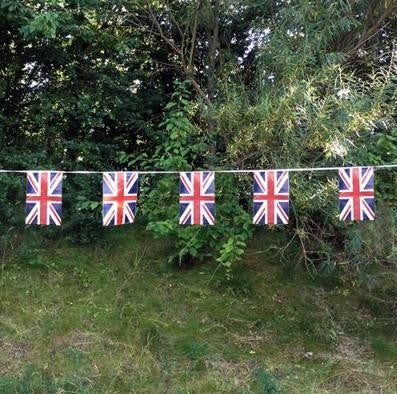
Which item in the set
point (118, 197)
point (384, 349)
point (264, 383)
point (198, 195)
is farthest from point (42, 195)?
point (384, 349)

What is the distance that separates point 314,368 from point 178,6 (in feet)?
14.2

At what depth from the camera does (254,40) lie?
7.02 m

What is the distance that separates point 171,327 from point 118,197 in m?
1.62

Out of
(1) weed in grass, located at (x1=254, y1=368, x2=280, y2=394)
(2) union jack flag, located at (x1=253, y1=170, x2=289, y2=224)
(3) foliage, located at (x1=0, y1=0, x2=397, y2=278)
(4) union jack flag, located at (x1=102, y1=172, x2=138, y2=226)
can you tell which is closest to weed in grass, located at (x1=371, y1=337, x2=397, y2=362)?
(3) foliage, located at (x1=0, y1=0, x2=397, y2=278)

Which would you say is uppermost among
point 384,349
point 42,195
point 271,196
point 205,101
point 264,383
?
point 205,101

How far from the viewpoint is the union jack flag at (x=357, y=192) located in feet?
16.3

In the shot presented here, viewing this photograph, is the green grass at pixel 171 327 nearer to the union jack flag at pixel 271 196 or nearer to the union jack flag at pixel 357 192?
the union jack flag at pixel 271 196

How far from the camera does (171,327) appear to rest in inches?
236

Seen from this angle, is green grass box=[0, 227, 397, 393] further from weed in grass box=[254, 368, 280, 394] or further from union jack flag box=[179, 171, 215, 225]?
union jack flag box=[179, 171, 215, 225]

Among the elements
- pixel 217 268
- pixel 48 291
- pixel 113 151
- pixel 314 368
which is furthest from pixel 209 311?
pixel 113 151

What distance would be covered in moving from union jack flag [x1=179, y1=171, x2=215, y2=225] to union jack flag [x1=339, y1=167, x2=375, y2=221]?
116 cm

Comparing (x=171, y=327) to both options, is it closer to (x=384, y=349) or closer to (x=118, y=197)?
(x=118, y=197)

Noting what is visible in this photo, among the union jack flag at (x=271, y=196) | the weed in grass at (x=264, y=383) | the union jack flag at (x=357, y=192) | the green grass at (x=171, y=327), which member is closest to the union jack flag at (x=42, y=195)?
the green grass at (x=171, y=327)

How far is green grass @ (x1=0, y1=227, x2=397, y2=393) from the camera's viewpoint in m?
5.23
